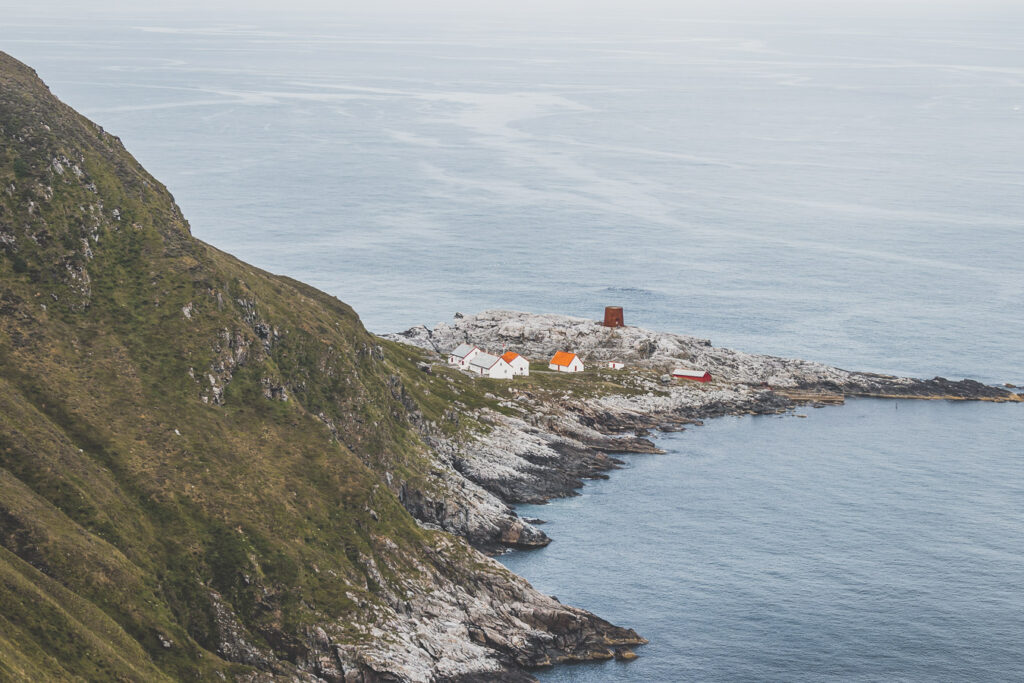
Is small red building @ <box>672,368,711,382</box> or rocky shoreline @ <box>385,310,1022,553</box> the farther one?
small red building @ <box>672,368,711,382</box>

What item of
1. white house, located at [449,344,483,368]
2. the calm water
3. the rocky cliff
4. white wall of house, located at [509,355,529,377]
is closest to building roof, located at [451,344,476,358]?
white house, located at [449,344,483,368]

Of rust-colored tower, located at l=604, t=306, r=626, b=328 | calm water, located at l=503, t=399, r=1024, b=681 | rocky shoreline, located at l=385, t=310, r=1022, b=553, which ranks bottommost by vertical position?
calm water, located at l=503, t=399, r=1024, b=681

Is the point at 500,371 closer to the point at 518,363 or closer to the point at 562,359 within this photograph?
the point at 518,363

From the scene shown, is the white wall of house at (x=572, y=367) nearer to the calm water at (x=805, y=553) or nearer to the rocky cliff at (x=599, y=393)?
the rocky cliff at (x=599, y=393)

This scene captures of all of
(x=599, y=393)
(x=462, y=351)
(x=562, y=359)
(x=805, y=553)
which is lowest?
(x=805, y=553)

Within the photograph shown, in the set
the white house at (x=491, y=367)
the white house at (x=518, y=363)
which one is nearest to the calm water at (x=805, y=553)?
the white house at (x=518, y=363)

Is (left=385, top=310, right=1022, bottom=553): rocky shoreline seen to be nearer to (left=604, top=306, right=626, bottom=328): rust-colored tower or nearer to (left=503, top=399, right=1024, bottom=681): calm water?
(left=604, top=306, right=626, bottom=328): rust-colored tower

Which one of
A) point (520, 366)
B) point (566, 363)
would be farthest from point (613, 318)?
point (520, 366)
